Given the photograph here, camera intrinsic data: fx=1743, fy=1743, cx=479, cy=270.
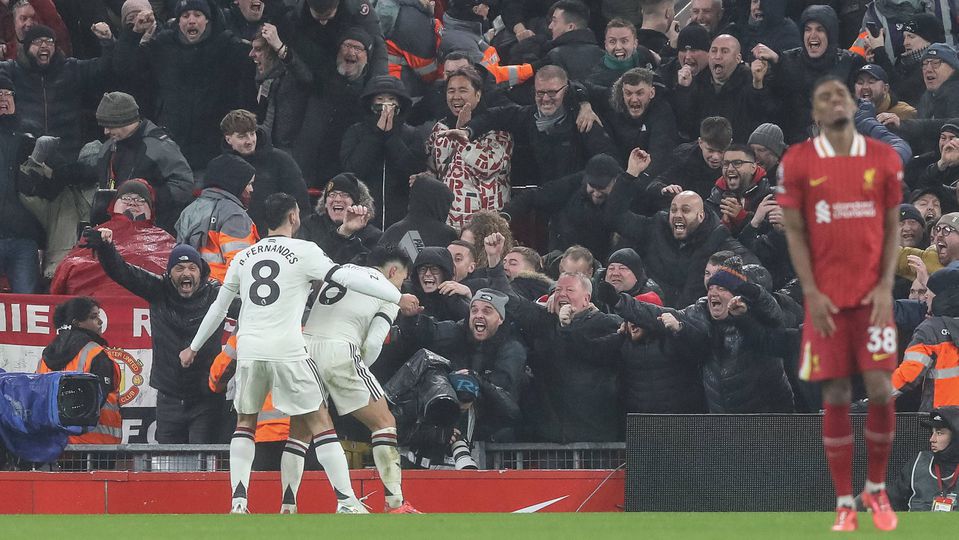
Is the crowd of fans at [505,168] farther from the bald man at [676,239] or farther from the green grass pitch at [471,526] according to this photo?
the green grass pitch at [471,526]

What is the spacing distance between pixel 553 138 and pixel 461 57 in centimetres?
126

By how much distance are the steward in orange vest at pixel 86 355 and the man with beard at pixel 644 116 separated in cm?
508

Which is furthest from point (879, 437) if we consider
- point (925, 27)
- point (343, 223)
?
point (925, 27)

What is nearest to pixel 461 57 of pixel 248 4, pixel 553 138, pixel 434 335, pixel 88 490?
pixel 553 138

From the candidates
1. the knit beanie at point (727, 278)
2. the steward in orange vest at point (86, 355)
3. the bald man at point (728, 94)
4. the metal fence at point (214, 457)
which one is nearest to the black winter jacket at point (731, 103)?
the bald man at point (728, 94)

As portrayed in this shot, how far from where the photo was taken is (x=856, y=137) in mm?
8711

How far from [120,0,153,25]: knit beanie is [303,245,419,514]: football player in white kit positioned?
553cm


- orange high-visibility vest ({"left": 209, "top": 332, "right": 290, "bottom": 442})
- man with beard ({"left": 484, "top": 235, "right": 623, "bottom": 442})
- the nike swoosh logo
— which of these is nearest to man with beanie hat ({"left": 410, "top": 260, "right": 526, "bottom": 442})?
man with beard ({"left": 484, "top": 235, "right": 623, "bottom": 442})

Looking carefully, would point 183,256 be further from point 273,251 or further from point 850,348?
point 850,348

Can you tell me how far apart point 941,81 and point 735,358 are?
4.45 m

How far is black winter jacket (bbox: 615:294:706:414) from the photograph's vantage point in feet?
42.9

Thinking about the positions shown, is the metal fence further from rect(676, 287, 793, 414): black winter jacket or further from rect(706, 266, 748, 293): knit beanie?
rect(706, 266, 748, 293): knit beanie

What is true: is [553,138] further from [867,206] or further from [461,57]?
[867,206]

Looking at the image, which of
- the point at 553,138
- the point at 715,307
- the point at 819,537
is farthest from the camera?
the point at 553,138
